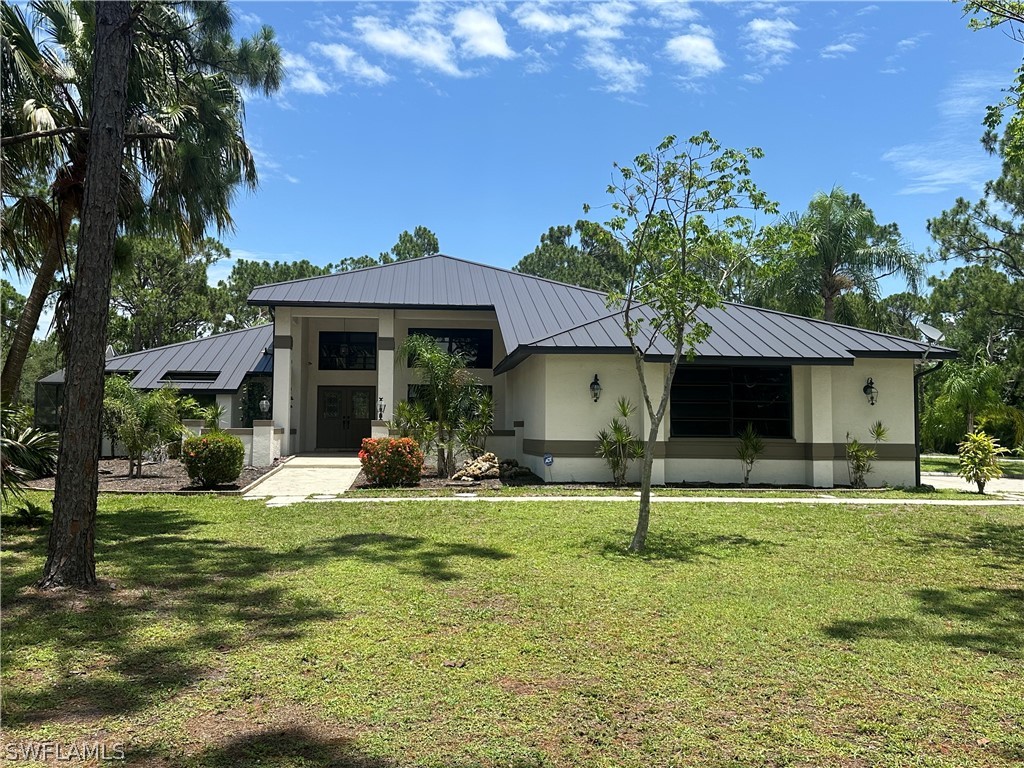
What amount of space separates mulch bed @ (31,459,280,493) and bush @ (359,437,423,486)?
2.90 metres

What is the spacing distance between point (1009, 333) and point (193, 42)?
1329 inches

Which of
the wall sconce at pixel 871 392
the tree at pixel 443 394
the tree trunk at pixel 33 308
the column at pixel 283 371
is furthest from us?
the column at pixel 283 371

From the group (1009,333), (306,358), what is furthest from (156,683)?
(1009,333)

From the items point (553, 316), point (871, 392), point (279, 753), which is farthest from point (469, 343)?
point (279, 753)

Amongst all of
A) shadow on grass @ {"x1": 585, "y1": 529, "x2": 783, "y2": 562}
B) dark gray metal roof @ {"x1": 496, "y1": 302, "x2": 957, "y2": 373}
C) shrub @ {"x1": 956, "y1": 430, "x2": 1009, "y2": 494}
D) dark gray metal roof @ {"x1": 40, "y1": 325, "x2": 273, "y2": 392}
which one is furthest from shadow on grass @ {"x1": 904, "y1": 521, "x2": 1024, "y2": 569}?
dark gray metal roof @ {"x1": 40, "y1": 325, "x2": 273, "y2": 392}

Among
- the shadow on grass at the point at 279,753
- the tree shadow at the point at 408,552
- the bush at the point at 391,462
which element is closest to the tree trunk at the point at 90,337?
the tree shadow at the point at 408,552

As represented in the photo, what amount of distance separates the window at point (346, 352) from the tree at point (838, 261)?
16604mm

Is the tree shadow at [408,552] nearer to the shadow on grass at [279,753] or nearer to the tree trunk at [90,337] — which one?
the tree trunk at [90,337]

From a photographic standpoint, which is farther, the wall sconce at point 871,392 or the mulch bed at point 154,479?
the wall sconce at point 871,392

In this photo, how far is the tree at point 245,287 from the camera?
133 ft

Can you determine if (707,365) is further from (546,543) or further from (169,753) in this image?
(169,753)

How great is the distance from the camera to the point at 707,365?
17.0 metres

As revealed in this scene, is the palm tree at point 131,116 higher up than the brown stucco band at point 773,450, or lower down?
higher up

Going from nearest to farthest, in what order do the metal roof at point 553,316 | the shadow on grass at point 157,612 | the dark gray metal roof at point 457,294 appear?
the shadow on grass at point 157,612 → the metal roof at point 553,316 → the dark gray metal roof at point 457,294
